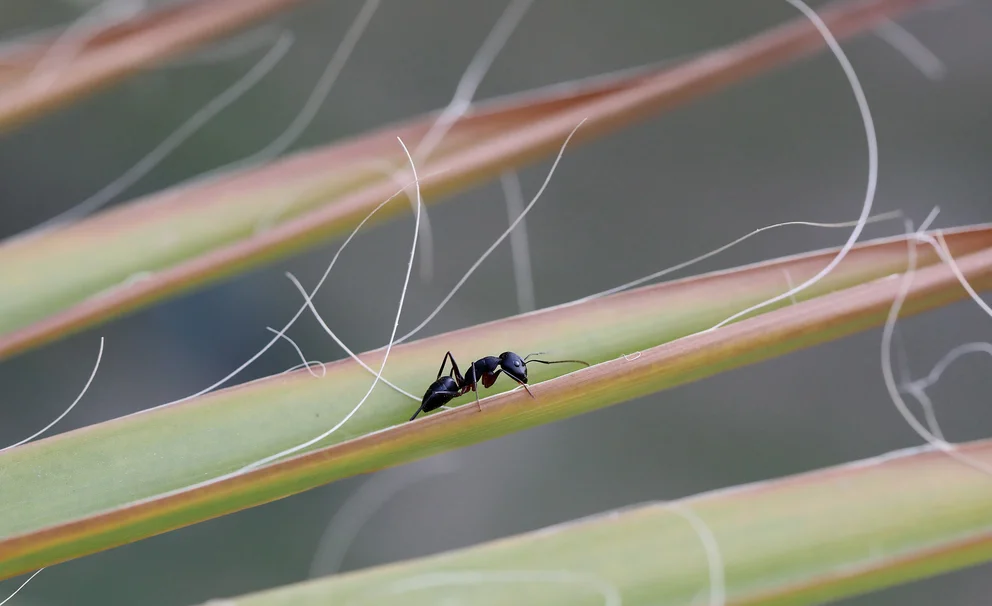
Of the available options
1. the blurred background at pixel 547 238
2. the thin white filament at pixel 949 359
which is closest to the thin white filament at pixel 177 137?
the blurred background at pixel 547 238

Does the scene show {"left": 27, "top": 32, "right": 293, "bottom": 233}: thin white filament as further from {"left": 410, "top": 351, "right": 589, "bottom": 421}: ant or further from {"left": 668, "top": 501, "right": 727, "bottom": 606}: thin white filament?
{"left": 668, "top": 501, "right": 727, "bottom": 606}: thin white filament

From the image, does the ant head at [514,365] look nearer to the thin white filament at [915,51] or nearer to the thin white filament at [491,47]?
the thin white filament at [491,47]

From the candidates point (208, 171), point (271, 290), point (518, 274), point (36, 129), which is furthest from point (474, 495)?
point (36, 129)

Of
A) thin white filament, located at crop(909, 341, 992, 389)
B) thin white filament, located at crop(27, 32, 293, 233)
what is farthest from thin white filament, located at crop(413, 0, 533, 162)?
thin white filament, located at crop(909, 341, 992, 389)

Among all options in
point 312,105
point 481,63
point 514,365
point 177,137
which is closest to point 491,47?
point 481,63

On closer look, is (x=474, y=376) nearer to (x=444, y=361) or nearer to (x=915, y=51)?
(x=444, y=361)
